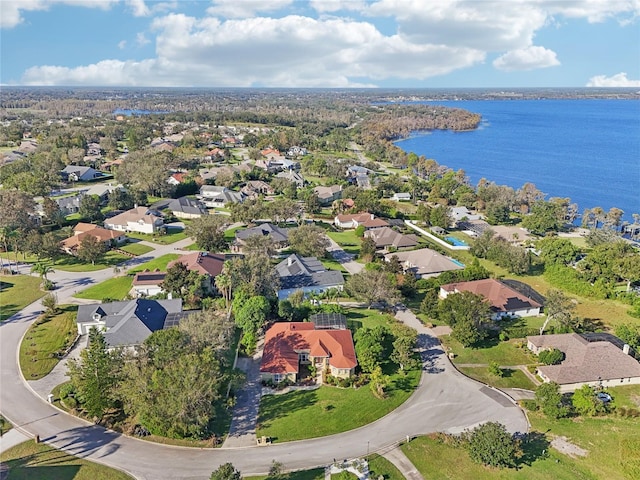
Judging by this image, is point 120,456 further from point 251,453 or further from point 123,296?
point 123,296

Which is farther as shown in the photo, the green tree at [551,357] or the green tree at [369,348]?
the green tree at [551,357]

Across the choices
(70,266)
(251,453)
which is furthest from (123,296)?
(251,453)

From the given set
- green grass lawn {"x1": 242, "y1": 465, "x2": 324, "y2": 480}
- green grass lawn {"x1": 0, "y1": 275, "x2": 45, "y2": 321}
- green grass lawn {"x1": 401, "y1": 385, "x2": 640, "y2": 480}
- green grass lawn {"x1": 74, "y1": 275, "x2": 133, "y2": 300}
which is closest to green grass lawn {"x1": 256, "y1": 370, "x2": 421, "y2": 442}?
→ green grass lawn {"x1": 242, "y1": 465, "x2": 324, "y2": 480}

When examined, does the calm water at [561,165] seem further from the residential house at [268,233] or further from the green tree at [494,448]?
the green tree at [494,448]

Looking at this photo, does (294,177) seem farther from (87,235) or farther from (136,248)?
(87,235)

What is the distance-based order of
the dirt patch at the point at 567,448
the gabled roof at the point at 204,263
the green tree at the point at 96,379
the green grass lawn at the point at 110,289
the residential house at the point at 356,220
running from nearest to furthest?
the dirt patch at the point at 567,448
the green tree at the point at 96,379
the green grass lawn at the point at 110,289
the gabled roof at the point at 204,263
the residential house at the point at 356,220

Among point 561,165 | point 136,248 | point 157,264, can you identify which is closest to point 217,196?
point 136,248

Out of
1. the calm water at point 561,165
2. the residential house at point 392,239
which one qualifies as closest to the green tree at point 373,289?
the residential house at point 392,239
